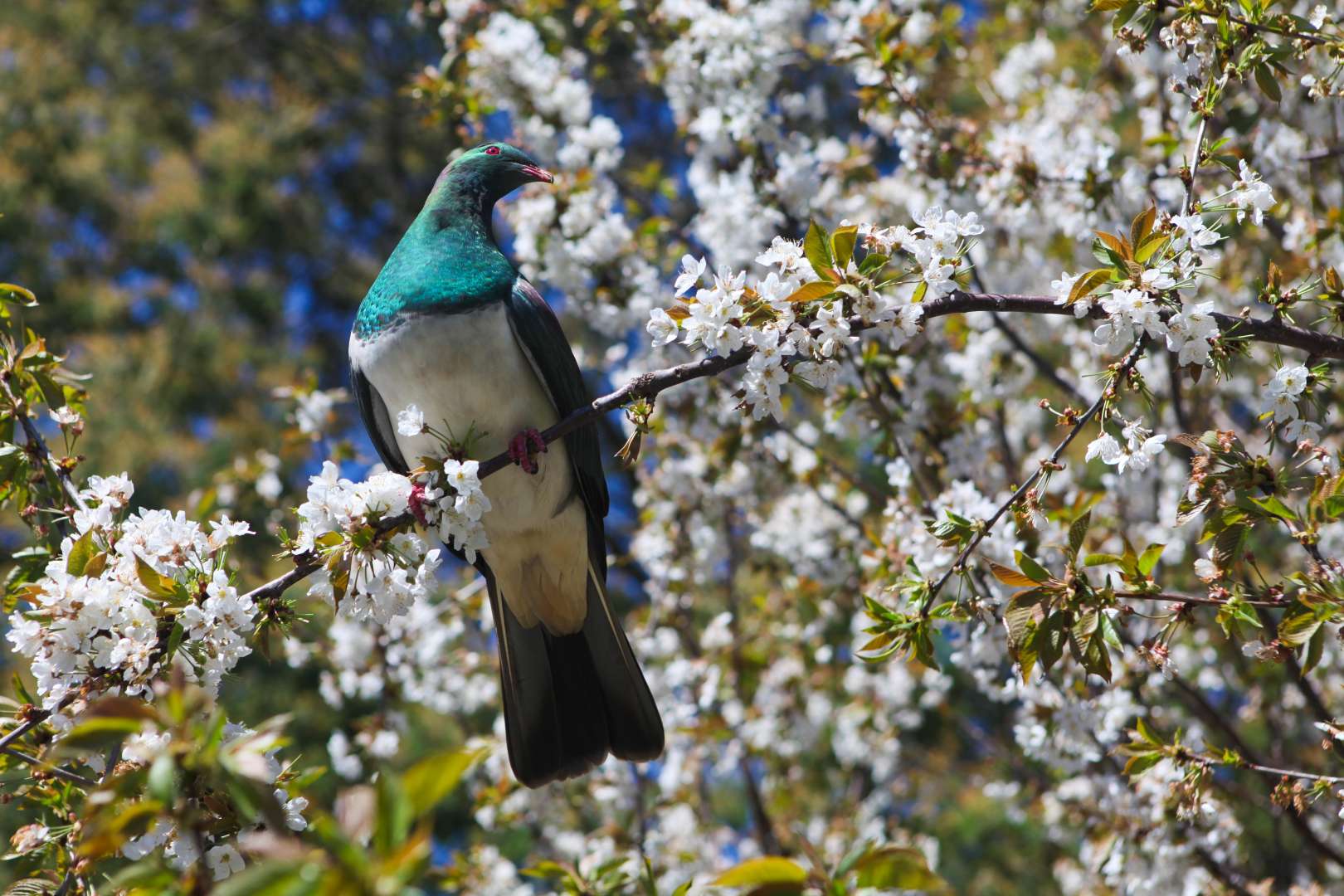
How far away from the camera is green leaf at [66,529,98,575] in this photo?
196cm

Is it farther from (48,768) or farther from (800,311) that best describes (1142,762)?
(48,768)

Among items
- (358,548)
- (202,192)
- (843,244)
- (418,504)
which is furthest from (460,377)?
(202,192)

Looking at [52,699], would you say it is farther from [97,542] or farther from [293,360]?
[293,360]

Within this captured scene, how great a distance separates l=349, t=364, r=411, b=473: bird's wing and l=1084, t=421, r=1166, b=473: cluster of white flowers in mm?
1791

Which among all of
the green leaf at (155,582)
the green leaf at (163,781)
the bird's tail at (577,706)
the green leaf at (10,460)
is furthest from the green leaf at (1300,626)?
the green leaf at (10,460)

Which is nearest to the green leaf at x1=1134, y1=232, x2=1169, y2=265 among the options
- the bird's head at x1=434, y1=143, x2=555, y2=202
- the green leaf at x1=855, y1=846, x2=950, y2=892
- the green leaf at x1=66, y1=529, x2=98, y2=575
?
the green leaf at x1=855, y1=846, x2=950, y2=892

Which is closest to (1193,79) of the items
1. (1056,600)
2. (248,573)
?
(1056,600)

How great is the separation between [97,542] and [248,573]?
3.52 metres

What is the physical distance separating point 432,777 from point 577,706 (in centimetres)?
191

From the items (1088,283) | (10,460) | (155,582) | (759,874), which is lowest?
(759,874)

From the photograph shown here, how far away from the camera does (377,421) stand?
3156 mm

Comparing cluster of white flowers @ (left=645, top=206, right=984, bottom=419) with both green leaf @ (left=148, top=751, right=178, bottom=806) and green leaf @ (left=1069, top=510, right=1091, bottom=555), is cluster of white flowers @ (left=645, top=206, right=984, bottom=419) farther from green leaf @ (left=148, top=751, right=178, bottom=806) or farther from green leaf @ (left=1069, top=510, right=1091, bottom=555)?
green leaf @ (left=148, top=751, right=178, bottom=806)

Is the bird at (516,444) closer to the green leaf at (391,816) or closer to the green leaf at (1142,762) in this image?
the green leaf at (1142,762)

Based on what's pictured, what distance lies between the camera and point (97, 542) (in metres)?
2.10
